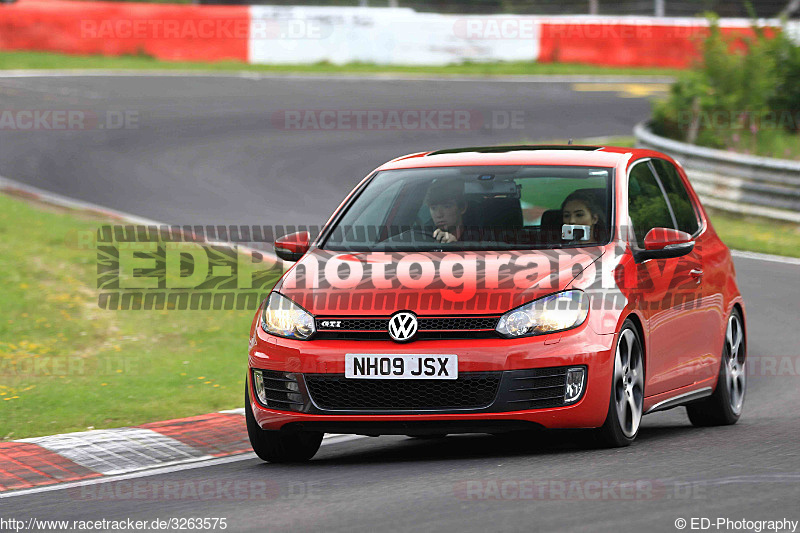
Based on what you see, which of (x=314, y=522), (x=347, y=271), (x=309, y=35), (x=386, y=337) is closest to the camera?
(x=314, y=522)

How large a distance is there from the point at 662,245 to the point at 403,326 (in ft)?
5.44

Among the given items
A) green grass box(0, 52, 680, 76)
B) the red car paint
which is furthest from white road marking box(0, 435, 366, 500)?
green grass box(0, 52, 680, 76)

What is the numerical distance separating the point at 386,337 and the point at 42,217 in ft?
34.7

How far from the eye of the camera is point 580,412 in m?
6.87

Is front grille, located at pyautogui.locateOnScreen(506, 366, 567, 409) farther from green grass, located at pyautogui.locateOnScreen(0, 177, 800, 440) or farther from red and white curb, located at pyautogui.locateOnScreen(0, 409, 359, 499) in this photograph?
green grass, located at pyautogui.locateOnScreen(0, 177, 800, 440)

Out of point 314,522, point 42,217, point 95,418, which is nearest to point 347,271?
point 314,522

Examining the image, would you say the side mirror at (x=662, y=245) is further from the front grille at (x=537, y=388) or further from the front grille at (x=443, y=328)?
the front grille at (x=443, y=328)

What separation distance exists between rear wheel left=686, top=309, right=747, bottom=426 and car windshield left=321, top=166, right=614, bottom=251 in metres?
1.54

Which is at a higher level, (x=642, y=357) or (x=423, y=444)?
(x=642, y=357)

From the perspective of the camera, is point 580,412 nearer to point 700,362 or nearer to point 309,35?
point 700,362

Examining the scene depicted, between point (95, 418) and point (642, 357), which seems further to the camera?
point (95, 418)

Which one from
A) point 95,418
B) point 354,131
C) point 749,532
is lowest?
point 354,131

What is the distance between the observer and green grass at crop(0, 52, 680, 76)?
33.1m

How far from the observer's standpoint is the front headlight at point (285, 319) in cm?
706
